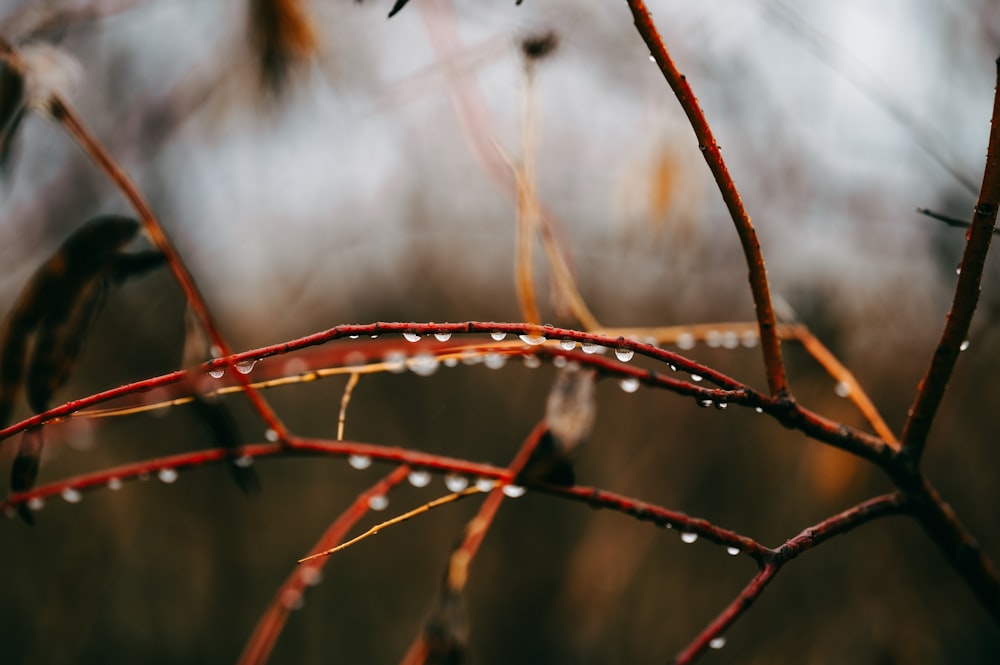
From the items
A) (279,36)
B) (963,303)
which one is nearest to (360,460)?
(963,303)

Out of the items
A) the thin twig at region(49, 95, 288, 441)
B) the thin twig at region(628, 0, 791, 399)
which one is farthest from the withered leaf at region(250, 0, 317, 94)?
the thin twig at region(628, 0, 791, 399)

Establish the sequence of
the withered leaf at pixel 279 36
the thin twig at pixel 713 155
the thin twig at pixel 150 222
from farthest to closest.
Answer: the withered leaf at pixel 279 36 → the thin twig at pixel 150 222 → the thin twig at pixel 713 155

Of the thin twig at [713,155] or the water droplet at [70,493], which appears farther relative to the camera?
the water droplet at [70,493]

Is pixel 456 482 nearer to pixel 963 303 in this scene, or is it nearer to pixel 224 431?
pixel 224 431

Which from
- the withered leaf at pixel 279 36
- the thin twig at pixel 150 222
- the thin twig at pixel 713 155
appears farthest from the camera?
the withered leaf at pixel 279 36

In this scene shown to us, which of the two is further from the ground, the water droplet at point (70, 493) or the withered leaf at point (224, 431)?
the water droplet at point (70, 493)

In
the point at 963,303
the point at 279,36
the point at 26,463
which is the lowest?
the point at 963,303

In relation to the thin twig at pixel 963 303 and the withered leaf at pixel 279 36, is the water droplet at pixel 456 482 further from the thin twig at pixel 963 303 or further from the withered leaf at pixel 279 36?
the withered leaf at pixel 279 36

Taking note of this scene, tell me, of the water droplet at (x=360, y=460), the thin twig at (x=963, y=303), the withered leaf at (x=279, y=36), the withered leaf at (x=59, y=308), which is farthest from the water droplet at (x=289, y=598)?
the withered leaf at (x=279, y=36)

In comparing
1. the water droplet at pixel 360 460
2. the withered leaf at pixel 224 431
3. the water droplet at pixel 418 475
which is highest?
the withered leaf at pixel 224 431

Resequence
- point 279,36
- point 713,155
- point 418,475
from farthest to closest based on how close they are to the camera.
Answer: point 279,36 < point 418,475 < point 713,155

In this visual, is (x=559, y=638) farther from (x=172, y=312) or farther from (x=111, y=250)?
(x=111, y=250)

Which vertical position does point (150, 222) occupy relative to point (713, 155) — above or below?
above

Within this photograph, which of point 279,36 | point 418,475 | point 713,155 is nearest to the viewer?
point 713,155
